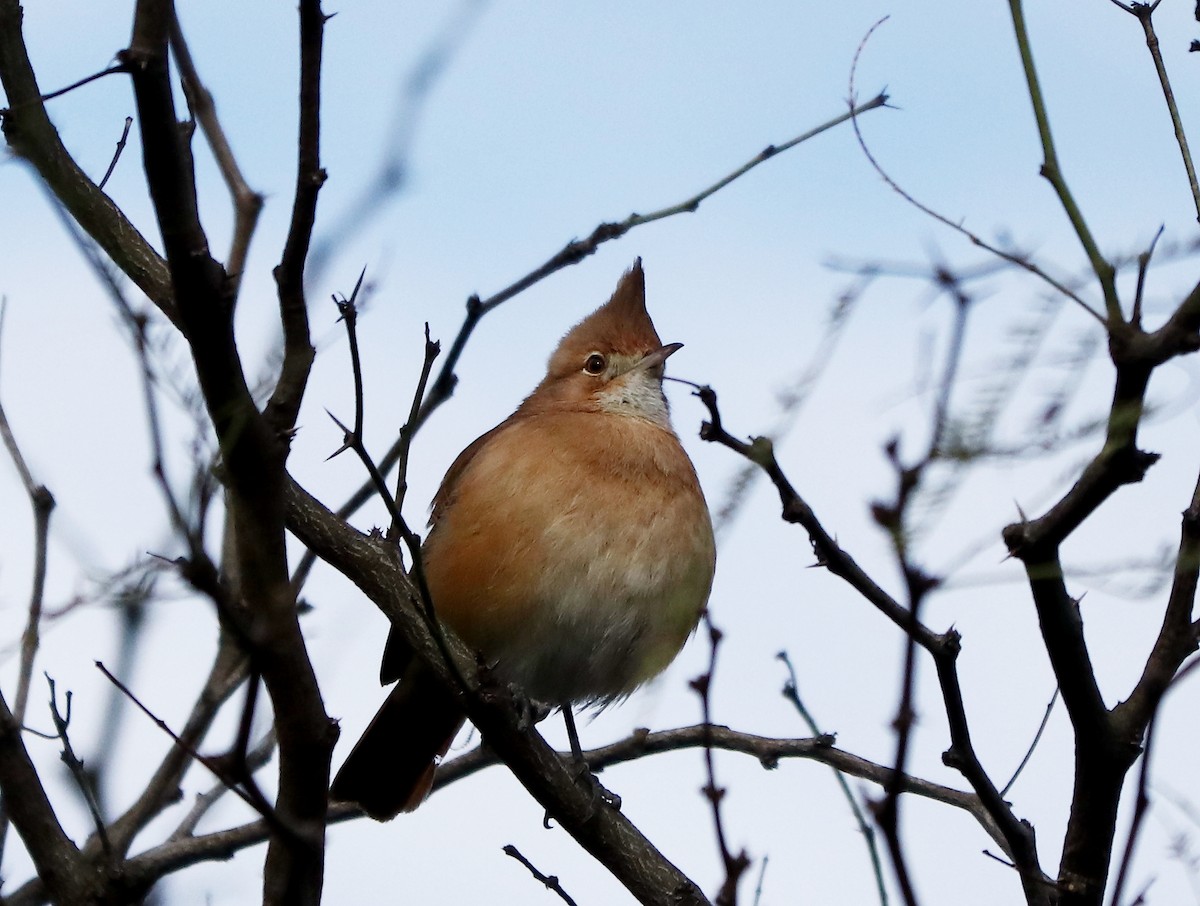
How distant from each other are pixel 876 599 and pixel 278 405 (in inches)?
62.2

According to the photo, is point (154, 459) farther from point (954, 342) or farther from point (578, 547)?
point (578, 547)

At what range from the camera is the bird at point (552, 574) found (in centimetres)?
633

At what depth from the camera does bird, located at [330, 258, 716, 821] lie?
249 inches

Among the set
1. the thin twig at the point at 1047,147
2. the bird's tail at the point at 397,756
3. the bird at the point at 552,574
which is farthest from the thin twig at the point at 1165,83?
the bird's tail at the point at 397,756

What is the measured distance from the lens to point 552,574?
6.30 m

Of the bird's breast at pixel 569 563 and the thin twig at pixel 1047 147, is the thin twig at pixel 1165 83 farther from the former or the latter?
the bird's breast at pixel 569 563

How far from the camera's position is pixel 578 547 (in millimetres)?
6352

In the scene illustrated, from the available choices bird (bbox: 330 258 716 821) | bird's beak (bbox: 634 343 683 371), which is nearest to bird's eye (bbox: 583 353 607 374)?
bird's beak (bbox: 634 343 683 371)

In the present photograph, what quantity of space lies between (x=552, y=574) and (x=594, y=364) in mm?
1926

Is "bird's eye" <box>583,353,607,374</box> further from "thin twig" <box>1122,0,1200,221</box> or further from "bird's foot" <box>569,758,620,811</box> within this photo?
"thin twig" <box>1122,0,1200,221</box>

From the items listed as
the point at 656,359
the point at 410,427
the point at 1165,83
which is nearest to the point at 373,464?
the point at 410,427

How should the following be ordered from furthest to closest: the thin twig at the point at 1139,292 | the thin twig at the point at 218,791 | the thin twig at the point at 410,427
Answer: the thin twig at the point at 218,791
the thin twig at the point at 410,427
the thin twig at the point at 1139,292

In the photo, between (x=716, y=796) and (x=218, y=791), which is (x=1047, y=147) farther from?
(x=218, y=791)

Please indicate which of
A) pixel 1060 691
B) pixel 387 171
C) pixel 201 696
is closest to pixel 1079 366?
pixel 1060 691
